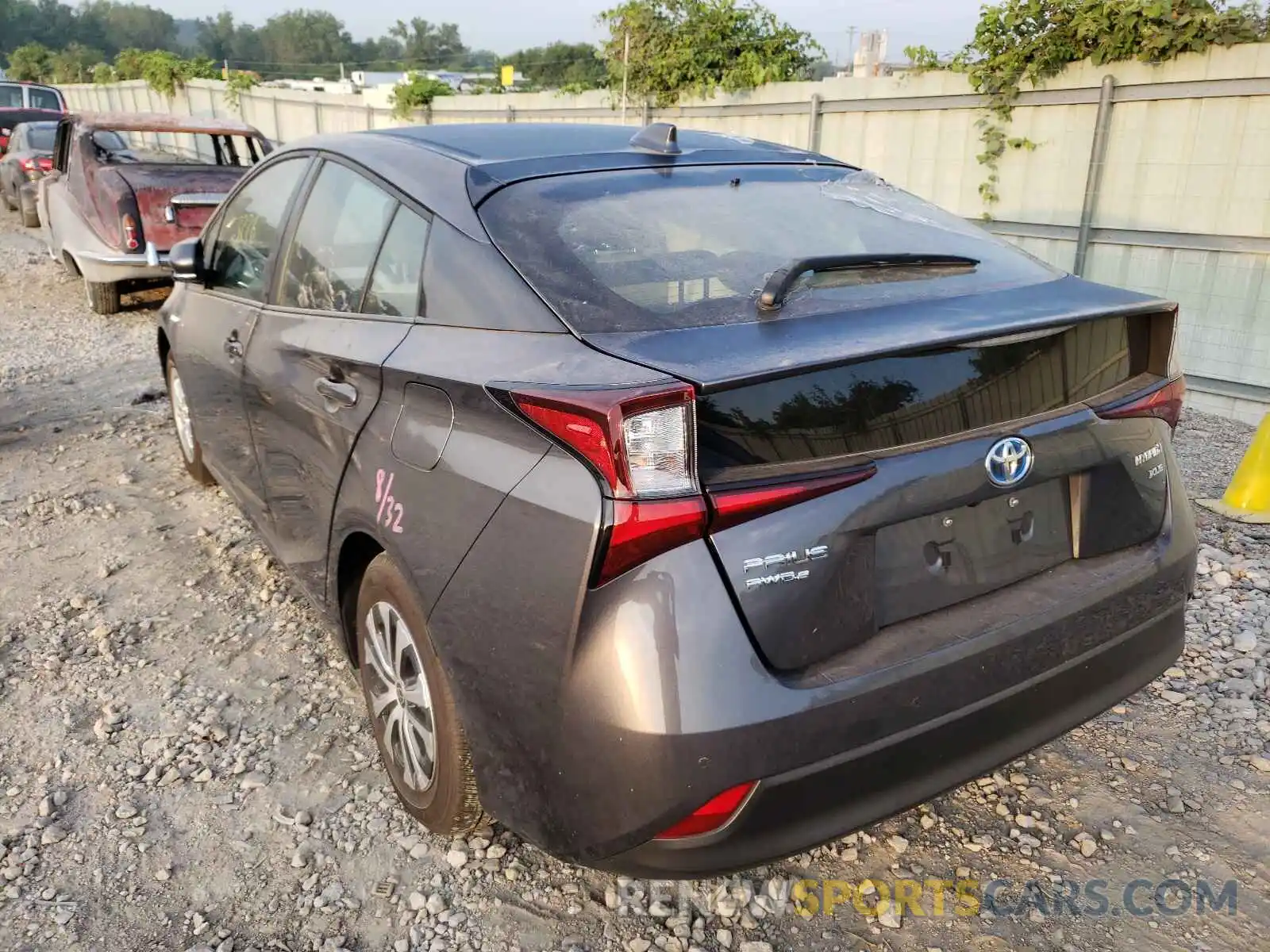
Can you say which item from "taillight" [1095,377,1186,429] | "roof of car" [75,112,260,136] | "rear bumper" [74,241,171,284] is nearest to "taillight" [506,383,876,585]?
"taillight" [1095,377,1186,429]

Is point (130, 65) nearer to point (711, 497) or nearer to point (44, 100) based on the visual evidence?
point (44, 100)

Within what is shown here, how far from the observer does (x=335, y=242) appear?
9.86 feet

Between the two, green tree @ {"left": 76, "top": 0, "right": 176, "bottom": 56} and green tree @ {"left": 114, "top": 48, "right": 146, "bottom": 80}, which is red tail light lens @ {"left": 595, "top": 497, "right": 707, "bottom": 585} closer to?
green tree @ {"left": 114, "top": 48, "right": 146, "bottom": 80}

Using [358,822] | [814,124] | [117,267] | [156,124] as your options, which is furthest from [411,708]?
[156,124]

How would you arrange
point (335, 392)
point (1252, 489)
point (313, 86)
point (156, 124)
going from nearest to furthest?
point (335, 392)
point (1252, 489)
point (156, 124)
point (313, 86)

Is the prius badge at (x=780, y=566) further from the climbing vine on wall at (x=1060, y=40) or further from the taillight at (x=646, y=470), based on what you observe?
the climbing vine on wall at (x=1060, y=40)

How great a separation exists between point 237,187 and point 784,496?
3.12m

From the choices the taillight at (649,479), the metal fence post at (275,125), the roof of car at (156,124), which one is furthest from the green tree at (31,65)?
the taillight at (649,479)

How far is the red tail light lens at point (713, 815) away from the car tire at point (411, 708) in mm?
582

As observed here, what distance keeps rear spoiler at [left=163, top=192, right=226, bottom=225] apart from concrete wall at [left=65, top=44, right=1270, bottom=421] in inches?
215

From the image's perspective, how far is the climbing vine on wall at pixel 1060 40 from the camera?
6508 mm

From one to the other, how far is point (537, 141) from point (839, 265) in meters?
1.09

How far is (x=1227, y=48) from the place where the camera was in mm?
6453

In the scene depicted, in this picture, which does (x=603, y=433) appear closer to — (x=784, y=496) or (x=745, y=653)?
(x=784, y=496)
